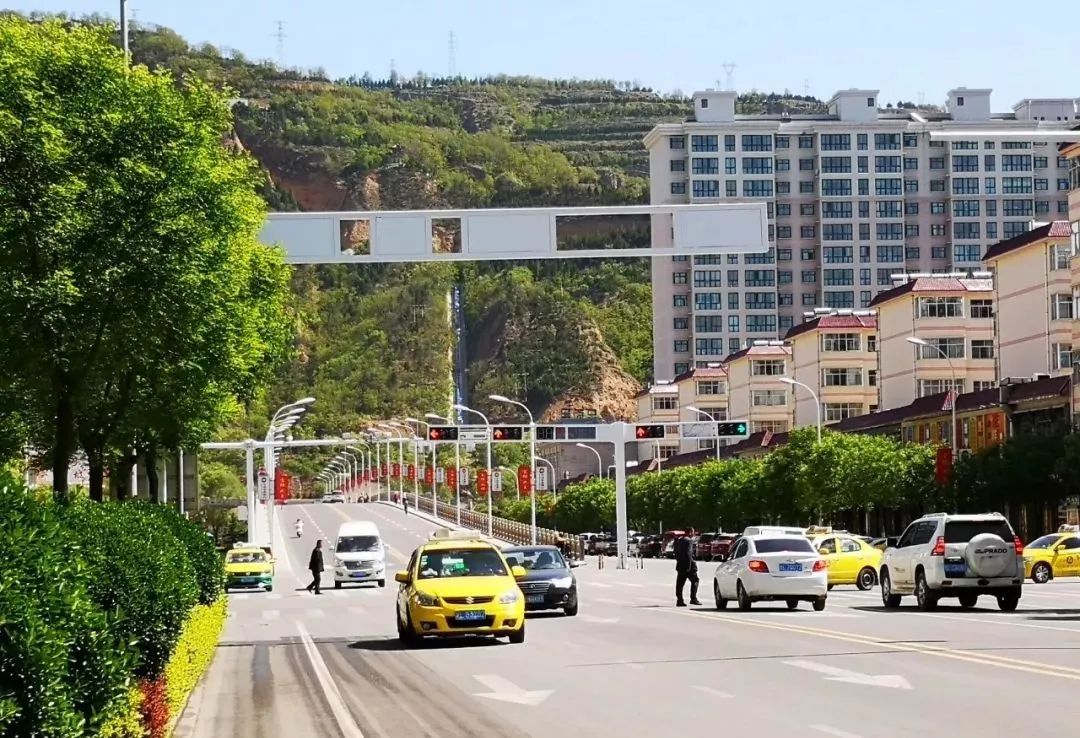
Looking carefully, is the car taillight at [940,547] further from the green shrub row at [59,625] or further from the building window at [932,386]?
the building window at [932,386]

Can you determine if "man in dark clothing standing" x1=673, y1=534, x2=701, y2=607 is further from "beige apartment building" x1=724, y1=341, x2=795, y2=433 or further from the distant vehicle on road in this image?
"beige apartment building" x1=724, y1=341, x2=795, y2=433

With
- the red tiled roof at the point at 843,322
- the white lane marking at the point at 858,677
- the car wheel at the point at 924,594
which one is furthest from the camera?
the red tiled roof at the point at 843,322

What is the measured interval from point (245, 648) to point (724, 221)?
11211 mm

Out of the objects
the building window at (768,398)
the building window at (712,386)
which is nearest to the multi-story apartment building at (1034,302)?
the building window at (768,398)

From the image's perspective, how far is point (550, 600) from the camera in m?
37.1

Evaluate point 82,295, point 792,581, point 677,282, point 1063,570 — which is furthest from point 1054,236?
point 677,282

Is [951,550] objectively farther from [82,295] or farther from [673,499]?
[673,499]

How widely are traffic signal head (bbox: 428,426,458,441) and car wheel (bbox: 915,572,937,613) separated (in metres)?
51.3

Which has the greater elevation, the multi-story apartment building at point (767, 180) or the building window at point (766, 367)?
the multi-story apartment building at point (767, 180)

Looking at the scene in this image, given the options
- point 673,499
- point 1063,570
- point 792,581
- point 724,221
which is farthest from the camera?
point 673,499

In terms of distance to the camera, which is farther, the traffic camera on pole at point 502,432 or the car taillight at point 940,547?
the traffic camera on pole at point 502,432

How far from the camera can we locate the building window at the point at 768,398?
150375mm

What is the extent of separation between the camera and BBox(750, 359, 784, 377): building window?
5935 inches

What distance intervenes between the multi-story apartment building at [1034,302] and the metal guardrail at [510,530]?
89.7 ft
